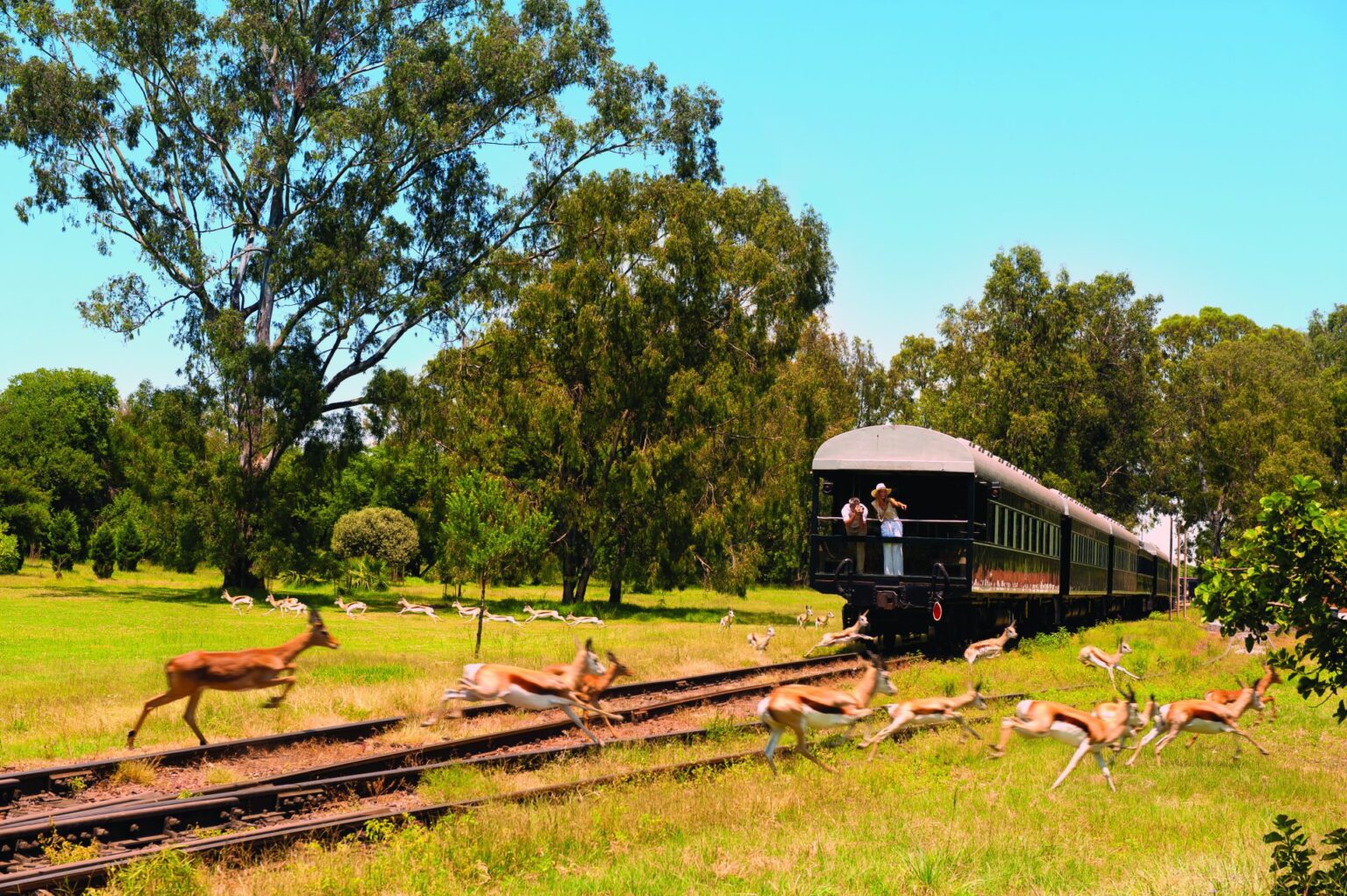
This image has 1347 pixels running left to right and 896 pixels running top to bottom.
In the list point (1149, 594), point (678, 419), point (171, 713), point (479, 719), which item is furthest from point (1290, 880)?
point (1149, 594)

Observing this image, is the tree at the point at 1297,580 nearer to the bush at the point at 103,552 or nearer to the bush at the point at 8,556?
the bush at the point at 8,556

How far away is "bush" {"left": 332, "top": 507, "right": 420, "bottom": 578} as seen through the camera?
2153 inches

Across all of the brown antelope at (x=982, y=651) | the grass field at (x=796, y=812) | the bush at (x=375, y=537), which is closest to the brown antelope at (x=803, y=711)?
the grass field at (x=796, y=812)

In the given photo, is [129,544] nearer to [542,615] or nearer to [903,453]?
[542,615]

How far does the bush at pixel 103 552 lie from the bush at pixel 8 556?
2.98 metres

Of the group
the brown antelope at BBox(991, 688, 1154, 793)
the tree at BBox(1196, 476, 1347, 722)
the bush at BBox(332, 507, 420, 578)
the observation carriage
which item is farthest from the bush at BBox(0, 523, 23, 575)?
the tree at BBox(1196, 476, 1347, 722)

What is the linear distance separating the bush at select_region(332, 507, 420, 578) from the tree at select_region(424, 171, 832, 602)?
1510 centimetres

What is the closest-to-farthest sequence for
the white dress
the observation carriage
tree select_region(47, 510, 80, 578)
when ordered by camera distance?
1. the observation carriage
2. the white dress
3. tree select_region(47, 510, 80, 578)

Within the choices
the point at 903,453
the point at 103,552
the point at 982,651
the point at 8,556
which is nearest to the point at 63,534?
the point at 103,552

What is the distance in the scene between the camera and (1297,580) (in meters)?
6.75

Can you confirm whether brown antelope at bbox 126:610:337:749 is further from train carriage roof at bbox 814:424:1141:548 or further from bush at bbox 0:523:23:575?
bush at bbox 0:523:23:575

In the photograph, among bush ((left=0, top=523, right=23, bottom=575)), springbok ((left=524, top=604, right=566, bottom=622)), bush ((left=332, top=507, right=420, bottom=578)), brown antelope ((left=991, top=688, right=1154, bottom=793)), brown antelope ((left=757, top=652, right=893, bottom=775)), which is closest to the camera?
brown antelope ((left=757, top=652, right=893, bottom=775))

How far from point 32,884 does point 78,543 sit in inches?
2527

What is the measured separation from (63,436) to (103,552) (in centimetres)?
2489
